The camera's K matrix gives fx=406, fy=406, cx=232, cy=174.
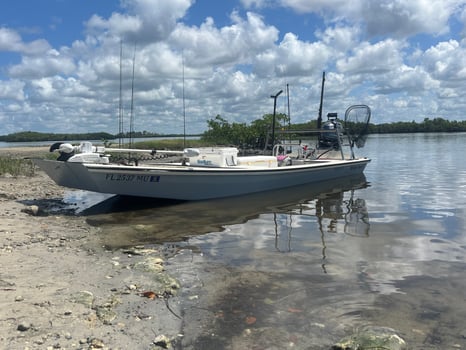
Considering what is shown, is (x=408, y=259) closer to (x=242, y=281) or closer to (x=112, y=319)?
(x=242, y=281)

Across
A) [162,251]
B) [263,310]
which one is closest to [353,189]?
[162,251]

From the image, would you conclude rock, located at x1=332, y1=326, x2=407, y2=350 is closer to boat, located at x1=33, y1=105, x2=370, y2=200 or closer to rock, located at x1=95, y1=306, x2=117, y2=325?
rock, located at x1=95, y1=306, x2=117, y2=325

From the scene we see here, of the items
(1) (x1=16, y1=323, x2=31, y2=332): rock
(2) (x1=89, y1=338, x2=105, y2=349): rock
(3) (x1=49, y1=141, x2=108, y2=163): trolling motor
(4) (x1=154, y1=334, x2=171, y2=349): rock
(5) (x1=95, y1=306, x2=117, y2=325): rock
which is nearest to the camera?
(2) (x1=89, y1=338, x2=105, y2=349): rock

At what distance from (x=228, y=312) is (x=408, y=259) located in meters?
4.16

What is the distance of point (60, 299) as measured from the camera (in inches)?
198

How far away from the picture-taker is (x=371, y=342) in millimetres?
4297

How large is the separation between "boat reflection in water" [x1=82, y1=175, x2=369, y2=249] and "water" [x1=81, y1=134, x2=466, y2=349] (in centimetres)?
A: 4

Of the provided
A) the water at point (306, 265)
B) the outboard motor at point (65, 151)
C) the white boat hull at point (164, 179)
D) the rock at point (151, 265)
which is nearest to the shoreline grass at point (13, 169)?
the white boat hull at point (164, 179)

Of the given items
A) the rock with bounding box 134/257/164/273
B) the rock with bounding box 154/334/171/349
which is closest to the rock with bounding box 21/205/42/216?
the rock with bounding box 134/257/164/273

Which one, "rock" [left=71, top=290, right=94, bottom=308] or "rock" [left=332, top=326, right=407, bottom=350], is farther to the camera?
"rock" [left=71, top=290, right=94, bottom=308]

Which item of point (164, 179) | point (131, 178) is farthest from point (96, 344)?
point (164, 179)

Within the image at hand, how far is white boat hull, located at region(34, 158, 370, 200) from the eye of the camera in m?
11.9

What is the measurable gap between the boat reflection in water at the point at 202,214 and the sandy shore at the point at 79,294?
3.69 feet

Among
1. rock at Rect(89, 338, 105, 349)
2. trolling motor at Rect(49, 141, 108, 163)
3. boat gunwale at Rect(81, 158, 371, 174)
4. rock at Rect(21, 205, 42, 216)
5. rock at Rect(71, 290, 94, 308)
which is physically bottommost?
rock at Rect(89, 338, 105, 349)
